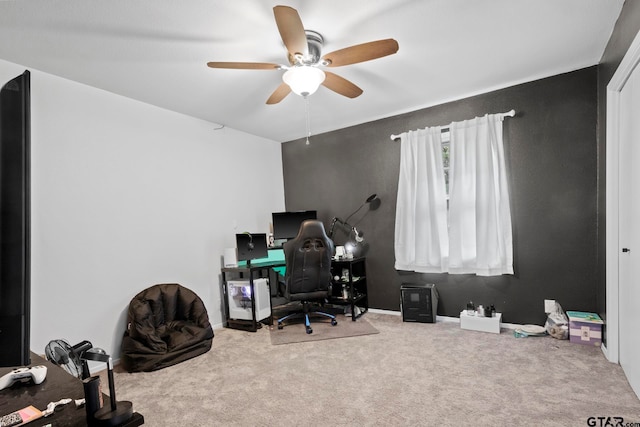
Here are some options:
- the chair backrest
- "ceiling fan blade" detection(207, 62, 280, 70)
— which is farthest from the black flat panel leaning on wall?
the chair backrest

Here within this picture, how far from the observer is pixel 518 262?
10.6 ft

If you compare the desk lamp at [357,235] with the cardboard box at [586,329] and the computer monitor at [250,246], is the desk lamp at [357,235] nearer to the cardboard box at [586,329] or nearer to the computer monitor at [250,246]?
the computer monitor at [250,246]

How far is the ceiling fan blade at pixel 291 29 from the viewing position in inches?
63.1

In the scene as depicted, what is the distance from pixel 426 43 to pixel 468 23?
301 millimetres

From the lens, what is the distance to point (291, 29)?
1.75m

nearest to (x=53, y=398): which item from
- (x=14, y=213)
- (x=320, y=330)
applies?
(x=14, y=213)

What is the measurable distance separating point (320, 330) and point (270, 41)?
109 inches

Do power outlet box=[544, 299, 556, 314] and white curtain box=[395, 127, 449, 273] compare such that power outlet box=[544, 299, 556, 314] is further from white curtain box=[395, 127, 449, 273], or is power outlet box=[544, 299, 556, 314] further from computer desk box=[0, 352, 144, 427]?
computer desk box=[0, 352, 144, 427]

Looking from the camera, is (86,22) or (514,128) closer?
(86,22)

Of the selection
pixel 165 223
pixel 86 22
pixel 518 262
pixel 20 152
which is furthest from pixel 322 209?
pixel 20 152

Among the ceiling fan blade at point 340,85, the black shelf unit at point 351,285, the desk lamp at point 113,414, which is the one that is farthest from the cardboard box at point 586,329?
the desk lamp at point 113,414

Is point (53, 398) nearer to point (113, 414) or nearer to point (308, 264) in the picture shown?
point (113, 414)

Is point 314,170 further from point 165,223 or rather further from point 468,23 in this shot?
point 468,23

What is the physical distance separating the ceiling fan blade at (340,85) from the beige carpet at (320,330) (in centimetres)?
232
